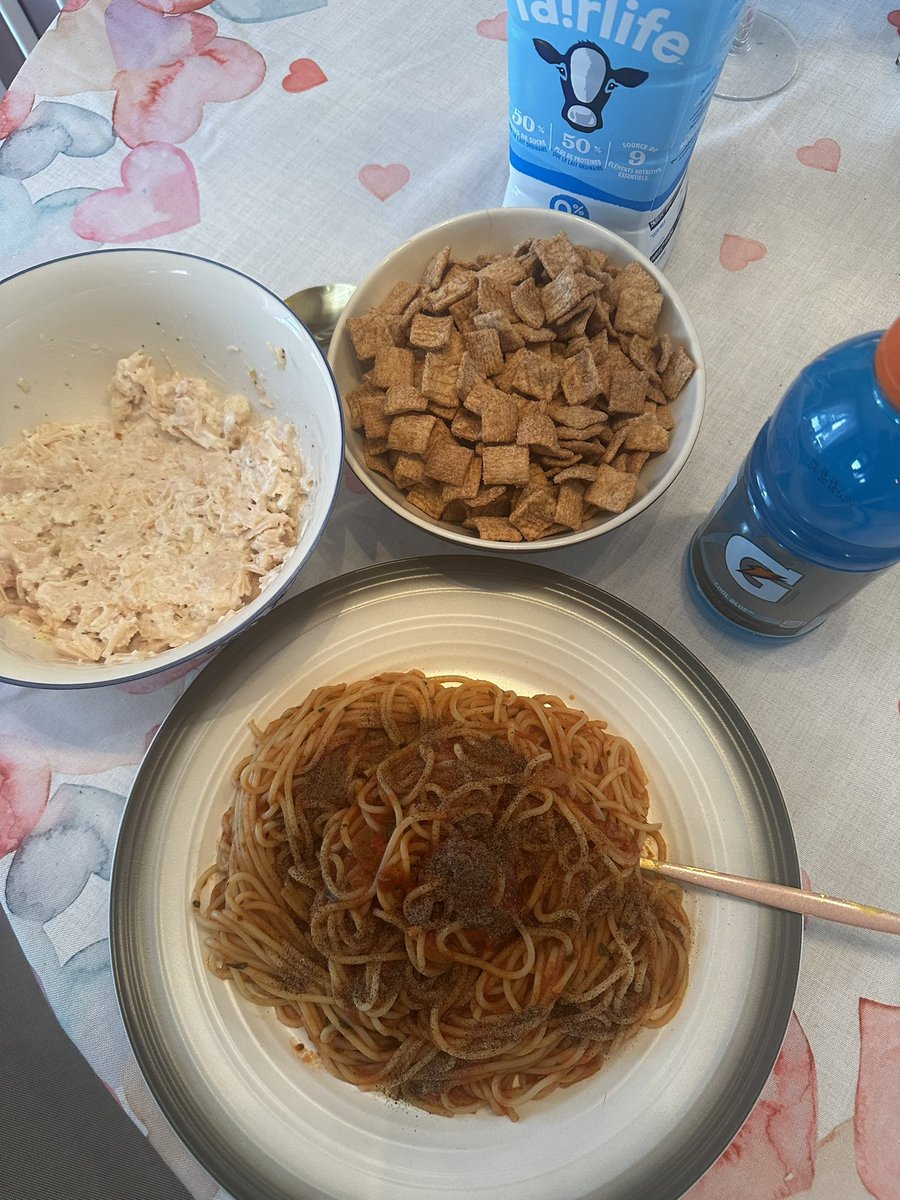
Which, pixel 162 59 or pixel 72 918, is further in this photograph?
pixel 162 59

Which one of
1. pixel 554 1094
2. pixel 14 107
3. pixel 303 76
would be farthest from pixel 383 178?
pixel 554 1094

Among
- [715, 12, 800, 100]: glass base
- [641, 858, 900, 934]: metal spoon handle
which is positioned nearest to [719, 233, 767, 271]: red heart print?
[715, 12, 800, 100]: glass base

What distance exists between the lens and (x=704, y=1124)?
76 centimetres

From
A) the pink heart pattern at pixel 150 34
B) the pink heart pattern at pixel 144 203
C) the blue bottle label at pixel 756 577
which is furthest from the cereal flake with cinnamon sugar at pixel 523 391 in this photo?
the pink heart pattern at pixel 150 34

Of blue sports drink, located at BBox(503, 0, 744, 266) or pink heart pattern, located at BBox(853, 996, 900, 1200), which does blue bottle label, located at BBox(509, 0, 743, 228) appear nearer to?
blue sports drink, located at BBox(503, 0, 744, 266)

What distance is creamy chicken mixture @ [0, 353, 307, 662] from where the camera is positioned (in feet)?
2.94

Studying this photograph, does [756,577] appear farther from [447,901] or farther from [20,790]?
[20,790]

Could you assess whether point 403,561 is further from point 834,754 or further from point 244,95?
point 244,95

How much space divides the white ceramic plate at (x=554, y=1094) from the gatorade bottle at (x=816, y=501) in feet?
0.40

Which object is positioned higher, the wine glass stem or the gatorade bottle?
the wine glass stem

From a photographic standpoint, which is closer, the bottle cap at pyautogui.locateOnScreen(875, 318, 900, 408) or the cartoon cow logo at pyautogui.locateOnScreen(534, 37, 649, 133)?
the bottle cap at pyautogui.locateOnScreen(875, 318, 900, 408)

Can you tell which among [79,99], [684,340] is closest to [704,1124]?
[684,340]

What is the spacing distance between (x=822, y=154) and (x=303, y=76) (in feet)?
2.73

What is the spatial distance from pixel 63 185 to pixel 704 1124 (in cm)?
150
